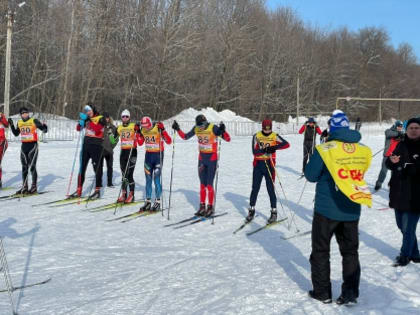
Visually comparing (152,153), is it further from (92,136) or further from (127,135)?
(92,136)

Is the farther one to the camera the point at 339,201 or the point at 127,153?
the point at 127,153

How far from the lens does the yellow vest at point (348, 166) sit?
152 inches

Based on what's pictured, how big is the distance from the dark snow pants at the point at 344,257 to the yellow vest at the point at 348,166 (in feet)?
0.99

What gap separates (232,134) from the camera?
27844 mm

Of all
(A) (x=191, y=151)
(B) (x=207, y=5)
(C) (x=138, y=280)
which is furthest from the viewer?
(B) (x=207, y=5)

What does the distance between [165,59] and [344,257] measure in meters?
28.4

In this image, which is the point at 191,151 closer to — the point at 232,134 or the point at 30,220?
the point at 232,134

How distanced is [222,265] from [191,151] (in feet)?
45.9

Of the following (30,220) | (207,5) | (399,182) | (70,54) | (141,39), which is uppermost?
(207,5)

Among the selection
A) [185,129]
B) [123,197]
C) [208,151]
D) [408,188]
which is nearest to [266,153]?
→ [208,151]

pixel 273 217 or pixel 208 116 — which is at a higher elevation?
pixel 208 116

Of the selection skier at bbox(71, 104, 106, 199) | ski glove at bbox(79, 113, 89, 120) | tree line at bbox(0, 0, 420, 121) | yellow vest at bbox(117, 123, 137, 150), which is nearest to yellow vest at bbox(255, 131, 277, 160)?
yellow vest at bbox(117, 123, 137, 150)

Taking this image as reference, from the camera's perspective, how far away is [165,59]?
30922 mm

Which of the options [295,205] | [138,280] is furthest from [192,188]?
[138,280]
